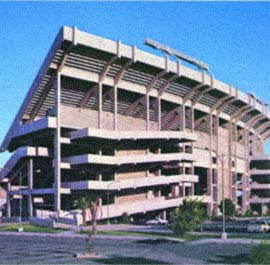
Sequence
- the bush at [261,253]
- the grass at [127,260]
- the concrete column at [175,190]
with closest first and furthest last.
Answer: the bush at [261,253]
the grass at [127,260]
the concrete column at [175,190]

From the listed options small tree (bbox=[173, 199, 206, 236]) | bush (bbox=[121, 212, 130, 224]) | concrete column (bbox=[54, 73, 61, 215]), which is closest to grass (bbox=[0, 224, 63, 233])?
concrete column (bbox=[54, 73, 61, 215])

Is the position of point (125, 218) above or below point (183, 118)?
below

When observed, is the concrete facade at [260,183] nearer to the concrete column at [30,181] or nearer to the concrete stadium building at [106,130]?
the concrete stadium building at [106,130]

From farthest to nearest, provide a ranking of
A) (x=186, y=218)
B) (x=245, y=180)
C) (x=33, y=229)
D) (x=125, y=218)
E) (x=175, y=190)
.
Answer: (x=245, y=180) → (x=175, y=190) → (x=125, y=218) → (x=33, y=229) → (x=186, y=218)

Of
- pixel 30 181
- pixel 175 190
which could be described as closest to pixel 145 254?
pixel 30 181

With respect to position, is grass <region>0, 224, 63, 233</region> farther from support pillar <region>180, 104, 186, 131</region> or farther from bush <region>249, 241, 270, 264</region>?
bush <region>249, 241, 270, 264</region>

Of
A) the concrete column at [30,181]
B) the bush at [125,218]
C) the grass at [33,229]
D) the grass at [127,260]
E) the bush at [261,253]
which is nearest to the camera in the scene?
the bush at [261,253]

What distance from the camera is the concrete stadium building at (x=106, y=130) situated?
87.9 meters

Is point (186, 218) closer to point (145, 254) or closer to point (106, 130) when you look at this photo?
point (145, 254)

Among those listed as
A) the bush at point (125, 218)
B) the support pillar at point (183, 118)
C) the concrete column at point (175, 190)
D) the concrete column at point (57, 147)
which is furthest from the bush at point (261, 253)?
the support pillar at point (183, 118)

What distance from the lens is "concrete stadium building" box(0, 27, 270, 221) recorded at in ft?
288

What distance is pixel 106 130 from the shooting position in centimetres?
9044

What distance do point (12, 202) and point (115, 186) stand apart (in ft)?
79.2

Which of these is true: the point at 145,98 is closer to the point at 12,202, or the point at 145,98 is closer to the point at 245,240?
the point at 12,202
